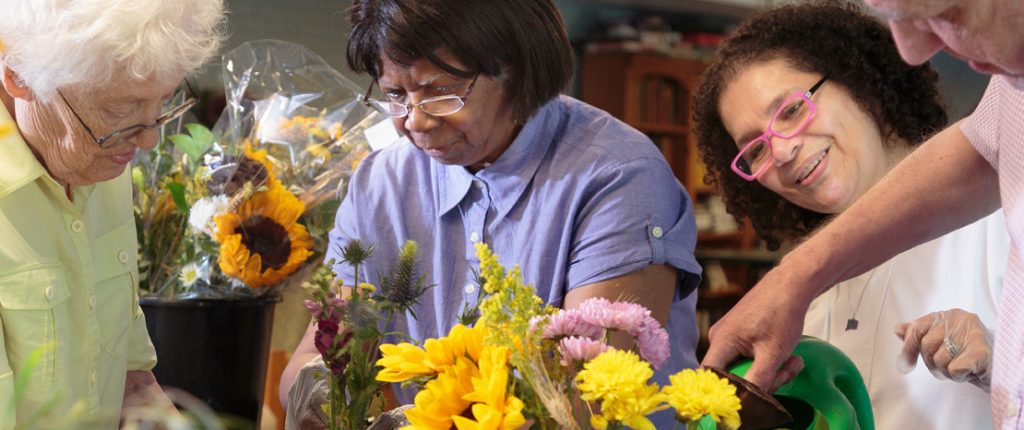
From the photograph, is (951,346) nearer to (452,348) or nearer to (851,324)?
(851,324)

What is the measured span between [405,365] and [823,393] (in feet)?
1.54

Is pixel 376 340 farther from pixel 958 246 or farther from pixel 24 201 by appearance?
pixel 958 246

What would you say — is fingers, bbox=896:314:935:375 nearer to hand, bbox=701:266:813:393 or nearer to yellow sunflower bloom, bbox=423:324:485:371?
hand, bbox=701:266:813:393

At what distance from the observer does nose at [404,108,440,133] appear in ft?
5.81

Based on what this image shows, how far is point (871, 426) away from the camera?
A: 128cm

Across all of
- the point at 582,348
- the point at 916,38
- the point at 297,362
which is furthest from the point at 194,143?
the point at 916,38

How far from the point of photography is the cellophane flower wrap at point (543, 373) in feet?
2.83

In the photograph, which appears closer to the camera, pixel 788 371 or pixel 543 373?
pixel 543 373

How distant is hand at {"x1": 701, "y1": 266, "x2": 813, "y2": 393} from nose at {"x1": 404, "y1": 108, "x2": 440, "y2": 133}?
64 centimetres

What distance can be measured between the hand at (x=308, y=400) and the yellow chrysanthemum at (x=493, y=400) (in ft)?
1.57

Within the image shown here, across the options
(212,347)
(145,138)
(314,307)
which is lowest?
(212,347)

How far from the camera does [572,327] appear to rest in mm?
952

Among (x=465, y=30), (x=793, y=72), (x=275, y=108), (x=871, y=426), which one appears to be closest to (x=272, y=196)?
(x=275, y=108)

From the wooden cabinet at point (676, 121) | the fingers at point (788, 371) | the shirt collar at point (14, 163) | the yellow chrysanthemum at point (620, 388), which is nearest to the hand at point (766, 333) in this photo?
the fingers at point (788, 371)
